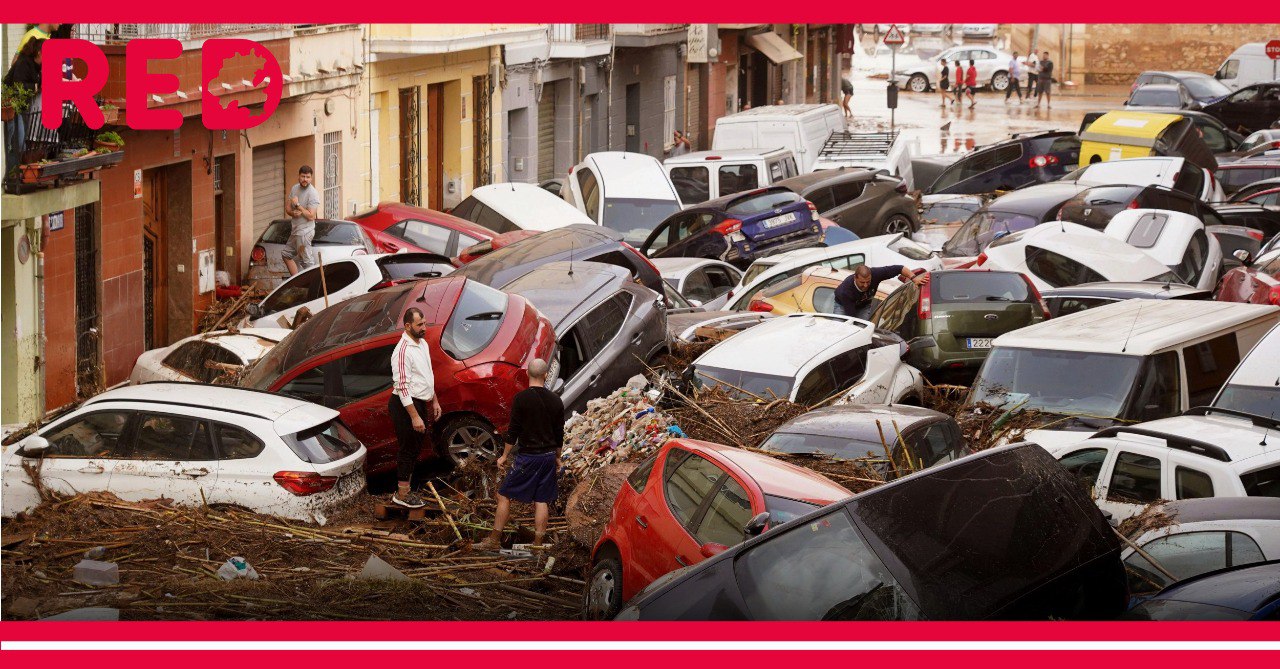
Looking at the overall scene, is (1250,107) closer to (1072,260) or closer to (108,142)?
(1072,260)

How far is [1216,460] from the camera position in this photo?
34.4 feet

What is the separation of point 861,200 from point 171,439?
1685 cm

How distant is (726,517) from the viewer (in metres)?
8.95

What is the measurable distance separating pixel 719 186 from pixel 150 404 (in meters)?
18.6

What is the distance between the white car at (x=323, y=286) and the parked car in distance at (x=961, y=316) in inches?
232

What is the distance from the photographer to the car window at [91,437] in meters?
11.7

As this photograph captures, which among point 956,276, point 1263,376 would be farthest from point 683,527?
point 956,276

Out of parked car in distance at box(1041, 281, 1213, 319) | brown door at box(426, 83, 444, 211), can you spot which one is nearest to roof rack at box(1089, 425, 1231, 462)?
parked car in distance at box(1041, 281, 1213, 319)

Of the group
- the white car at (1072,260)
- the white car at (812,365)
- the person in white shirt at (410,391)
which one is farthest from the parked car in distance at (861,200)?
the person in white shirt at (410,391)

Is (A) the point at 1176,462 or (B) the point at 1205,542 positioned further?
(A) the point at 1176,462

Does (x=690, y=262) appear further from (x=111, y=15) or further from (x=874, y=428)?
(x=111, y=15)

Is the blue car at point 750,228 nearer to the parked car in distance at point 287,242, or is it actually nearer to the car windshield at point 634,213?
the car windshield at point 634,213

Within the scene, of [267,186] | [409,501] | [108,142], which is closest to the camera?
[409,501]

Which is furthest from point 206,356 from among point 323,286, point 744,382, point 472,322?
point 744,382
